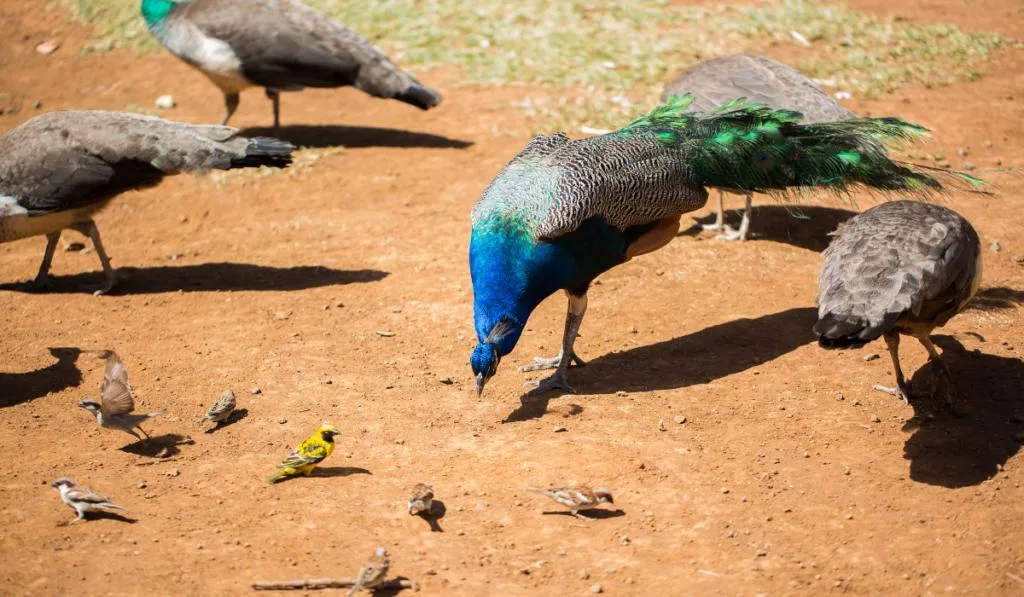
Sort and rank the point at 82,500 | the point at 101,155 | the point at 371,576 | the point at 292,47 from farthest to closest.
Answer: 1. the point at 292,47
2. the point at 101,155
3. the point at 82,500
4. the point at 371,576

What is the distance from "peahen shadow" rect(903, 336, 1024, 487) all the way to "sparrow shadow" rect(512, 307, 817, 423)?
87 centimetres

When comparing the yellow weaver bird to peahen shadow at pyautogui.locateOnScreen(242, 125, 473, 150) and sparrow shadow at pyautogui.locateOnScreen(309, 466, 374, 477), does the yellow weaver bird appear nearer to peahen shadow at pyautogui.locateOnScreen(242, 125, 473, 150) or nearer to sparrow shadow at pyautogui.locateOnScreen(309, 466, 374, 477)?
sparrow shadow at pyautogui.locateOnScreen(309, 466, 374, 477)

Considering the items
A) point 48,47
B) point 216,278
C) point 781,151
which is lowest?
point 216,278

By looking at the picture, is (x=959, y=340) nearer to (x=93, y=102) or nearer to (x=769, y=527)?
(x=769, y=527)

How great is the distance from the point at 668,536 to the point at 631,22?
7989 mm

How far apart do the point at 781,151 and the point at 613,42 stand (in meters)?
5.16

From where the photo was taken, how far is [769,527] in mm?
4629

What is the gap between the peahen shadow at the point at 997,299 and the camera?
21.3ft

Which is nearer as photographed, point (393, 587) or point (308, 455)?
point (393, 587)

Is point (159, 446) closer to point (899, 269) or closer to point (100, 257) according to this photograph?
point (100, 257)

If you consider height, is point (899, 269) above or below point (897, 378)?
above

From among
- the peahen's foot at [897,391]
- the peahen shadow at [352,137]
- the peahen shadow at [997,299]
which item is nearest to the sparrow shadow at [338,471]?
the peahen's foot at [897,391]

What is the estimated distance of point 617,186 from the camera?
5773 mm

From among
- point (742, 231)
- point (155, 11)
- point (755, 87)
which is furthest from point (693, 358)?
point (155, 11)
